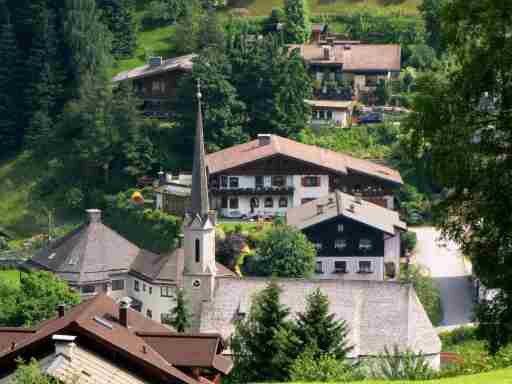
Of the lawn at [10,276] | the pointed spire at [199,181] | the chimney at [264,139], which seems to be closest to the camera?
the pointed spire at [199,181]

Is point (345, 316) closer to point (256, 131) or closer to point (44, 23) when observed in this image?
point (256, 131)

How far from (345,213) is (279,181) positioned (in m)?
7.49

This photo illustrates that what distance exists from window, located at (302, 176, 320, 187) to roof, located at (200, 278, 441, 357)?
17909 millimetres

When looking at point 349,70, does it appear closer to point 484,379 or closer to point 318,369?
point 318,369

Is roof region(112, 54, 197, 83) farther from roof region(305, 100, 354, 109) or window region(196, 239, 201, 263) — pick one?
window region(196, 239, 201, 263)

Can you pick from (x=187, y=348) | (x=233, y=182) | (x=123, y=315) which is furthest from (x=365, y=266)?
(x=187, y=348)

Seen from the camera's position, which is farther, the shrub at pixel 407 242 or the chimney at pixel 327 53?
the chimney at pixel 327 53

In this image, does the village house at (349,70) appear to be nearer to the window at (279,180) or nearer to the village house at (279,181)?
the village house at (279,181)

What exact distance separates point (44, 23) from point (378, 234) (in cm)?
2990

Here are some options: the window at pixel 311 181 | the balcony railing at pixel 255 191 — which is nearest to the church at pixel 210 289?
the balcony railing at pixel 255 191

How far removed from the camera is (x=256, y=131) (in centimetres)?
7938

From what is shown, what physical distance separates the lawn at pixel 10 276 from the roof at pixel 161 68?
1750 cm

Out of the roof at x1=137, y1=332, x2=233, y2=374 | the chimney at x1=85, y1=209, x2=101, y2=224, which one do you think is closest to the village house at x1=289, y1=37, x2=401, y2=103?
the chimney at x1=85, y1=209, x2=101, y2=224

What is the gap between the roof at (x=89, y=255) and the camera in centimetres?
6569
